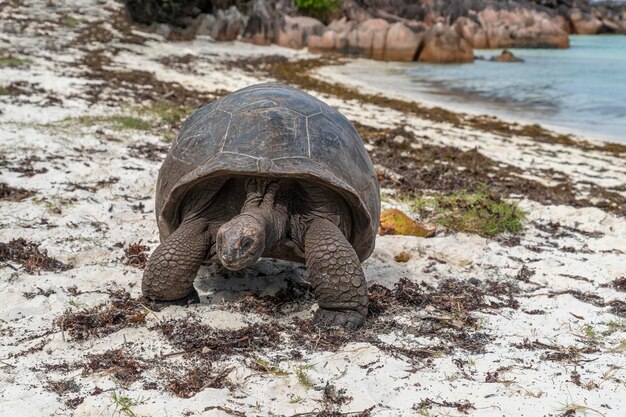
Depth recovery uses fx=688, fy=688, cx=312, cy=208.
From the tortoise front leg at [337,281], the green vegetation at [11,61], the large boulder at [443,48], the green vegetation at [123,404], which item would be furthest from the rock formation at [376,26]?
the green vegetation at [123,404]

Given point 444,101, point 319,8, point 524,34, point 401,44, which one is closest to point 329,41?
point 401,44

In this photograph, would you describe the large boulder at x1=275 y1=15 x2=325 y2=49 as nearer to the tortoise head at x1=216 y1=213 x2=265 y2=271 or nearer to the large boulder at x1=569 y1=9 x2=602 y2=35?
the tortoise head at x1=216 y1=213 x2=265 y2=271

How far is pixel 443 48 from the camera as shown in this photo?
25516 millimetres

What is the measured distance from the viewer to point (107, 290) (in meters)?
3.93

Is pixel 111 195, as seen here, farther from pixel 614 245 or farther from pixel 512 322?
pixel 614 245

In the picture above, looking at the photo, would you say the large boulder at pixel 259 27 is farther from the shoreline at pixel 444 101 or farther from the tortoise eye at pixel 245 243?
the tortoise eye at pixel 245 243

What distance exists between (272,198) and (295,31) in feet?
79.7

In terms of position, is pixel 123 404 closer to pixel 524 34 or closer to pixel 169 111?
pixel 169 111

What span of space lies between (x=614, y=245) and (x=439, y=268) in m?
1.68

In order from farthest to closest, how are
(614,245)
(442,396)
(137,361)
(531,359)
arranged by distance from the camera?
(614,245), (531,359), (137,361), (442,396)

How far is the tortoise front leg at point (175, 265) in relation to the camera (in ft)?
11.9

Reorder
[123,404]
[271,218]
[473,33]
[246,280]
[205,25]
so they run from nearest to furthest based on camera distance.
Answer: [123,404] → [271,218] → [246,280] → [205,25] → [473,33]

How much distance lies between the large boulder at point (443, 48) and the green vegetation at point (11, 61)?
16.7 metres

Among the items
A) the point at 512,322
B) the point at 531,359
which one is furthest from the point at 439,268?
the point at 531,359
